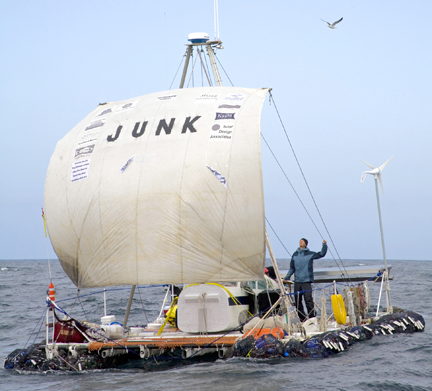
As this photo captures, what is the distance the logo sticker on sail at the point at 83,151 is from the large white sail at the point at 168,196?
3 cm

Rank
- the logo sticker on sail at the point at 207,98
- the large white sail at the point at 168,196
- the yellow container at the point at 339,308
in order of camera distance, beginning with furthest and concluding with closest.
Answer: the logo sticker on sail at the point at 207,98, the yellow container at the point at 339,308, the large white sail at the point at 168,196

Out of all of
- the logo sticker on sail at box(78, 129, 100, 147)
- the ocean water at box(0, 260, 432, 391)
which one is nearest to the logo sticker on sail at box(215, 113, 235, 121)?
the logo sticker on sail at box(78, 129, 100, 147)

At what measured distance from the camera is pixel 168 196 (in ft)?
40.2

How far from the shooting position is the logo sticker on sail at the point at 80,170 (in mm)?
13578

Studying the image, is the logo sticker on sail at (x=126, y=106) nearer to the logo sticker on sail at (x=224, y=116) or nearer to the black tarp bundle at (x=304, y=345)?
the logo sticker on sail at (x=224, y=116)

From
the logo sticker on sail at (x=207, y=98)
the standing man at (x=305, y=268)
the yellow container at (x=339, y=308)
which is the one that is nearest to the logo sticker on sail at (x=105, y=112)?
the logo sticker on sail at (x=207, y=98)

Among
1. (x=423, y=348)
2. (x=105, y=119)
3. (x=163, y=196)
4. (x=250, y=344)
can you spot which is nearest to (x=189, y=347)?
(x=250, y=344)

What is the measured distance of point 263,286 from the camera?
13.9m

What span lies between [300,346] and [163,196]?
13.1 ft

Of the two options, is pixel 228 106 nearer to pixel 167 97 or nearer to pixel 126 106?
pixel 167 97

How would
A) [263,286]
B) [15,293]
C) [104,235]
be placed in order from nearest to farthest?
[104,235]
[263,286]
[15,293]

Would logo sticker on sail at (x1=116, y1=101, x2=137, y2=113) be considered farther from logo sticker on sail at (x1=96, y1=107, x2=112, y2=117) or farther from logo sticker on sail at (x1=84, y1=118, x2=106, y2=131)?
logo sticker on sail at (x1=84, y1=118, x2=106, y2=131)

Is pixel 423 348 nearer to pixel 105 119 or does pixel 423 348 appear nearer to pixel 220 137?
pixel 220 137

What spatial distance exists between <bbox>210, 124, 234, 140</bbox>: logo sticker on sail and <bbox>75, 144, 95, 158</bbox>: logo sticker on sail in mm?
3072
